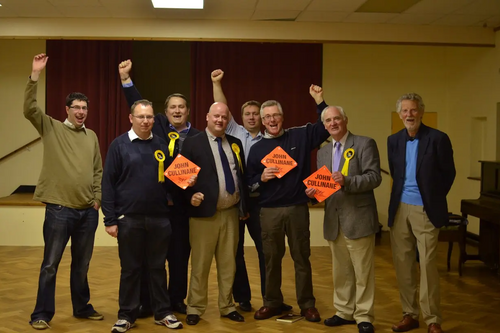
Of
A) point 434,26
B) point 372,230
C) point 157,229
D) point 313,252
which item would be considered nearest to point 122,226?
point 157,229

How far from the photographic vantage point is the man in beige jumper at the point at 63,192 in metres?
3.94

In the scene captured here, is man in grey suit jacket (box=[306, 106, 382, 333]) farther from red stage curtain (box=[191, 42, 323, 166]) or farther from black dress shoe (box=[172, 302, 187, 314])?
red stage curtain (box=[191, 42, 323, 166])

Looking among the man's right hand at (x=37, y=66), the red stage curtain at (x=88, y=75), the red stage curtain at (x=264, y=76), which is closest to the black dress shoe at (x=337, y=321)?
the man's right hand at (x=37, y=66)

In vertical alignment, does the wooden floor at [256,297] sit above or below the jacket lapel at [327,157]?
below

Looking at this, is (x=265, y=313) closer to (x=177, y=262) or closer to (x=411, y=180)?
(x=177, y=262)

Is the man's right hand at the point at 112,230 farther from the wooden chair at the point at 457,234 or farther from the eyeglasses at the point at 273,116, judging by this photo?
the wooden chair at the point at 457,234

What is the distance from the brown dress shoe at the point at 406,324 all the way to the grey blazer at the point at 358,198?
69 centimetres

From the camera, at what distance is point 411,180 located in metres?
3.82

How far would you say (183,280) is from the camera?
4.38 metres

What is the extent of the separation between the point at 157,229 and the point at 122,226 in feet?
0.79

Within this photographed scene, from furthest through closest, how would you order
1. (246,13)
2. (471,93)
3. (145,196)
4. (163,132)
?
(471,93)
(246,13)
(163,132)
(145,196)

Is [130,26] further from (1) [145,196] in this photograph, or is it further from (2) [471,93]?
(2) [471,93]

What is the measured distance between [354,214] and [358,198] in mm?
114

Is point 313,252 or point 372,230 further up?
point 372,230
